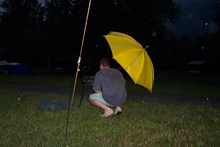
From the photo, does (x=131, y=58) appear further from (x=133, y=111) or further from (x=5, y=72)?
(x=5, y=72)

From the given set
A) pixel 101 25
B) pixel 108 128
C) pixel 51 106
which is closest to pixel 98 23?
pixel 101 25

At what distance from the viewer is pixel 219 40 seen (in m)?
51.9

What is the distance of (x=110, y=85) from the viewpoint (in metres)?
7.28

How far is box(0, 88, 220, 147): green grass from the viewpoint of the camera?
5211 millimetres

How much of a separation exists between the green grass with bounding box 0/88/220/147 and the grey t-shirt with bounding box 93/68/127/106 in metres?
0.46

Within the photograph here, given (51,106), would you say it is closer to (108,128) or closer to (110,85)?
(110,85)

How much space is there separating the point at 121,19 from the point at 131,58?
82.4 feet

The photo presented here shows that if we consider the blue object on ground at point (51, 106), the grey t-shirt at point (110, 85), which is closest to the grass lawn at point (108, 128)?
the blue object on ground at point (51, 106)

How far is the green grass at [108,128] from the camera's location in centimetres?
521

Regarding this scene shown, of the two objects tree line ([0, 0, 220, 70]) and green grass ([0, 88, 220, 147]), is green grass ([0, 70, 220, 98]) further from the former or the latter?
green grass ([0, 88, 220, 147])

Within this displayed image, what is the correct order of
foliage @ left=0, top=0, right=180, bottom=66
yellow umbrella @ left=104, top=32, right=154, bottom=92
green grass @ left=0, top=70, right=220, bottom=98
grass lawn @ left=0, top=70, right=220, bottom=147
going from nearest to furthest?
grass lawn @ left=0, top=70, right=220, bottom=147
yellow umbrella @ left=104, top=32, right=154, bottom=92
green grass @ left=0, top=70, right=220, bottom=98
foliage @ left=0, top=0, right=180, bottom=66

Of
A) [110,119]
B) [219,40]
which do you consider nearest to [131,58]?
[110,119]

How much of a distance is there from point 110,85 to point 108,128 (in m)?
1.31

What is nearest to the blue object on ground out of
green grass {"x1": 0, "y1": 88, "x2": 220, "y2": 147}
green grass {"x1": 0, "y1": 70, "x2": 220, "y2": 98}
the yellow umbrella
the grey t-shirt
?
green grass {"x1": 0, "y1": 88, "x2": 220, "y2": 147}
